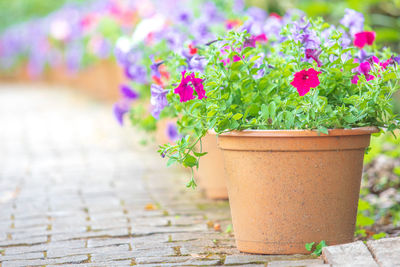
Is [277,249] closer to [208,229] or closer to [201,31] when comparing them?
[208,229]

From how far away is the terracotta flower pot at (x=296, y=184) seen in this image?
247 cm

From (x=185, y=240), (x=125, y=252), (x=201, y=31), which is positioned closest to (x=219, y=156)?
(x=201, y=31)

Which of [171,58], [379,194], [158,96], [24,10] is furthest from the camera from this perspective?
[24,10]

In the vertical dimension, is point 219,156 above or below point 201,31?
below

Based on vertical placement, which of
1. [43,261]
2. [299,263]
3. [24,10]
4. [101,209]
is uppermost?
[24,10]

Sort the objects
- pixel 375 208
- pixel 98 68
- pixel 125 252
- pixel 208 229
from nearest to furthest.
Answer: pixel 125 252 → pixel 208 229 → pixel 375 208 → pixel 98 68

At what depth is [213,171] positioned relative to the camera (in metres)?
→ 3.86

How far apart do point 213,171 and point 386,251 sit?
1.70 meters

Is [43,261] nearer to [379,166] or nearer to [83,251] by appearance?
[83,251]

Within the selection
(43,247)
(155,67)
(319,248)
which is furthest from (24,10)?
(319,248)

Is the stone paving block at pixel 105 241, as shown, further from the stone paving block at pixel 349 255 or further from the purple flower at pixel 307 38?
the purple flower at pixel 307 38

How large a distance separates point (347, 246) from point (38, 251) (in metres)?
1.41

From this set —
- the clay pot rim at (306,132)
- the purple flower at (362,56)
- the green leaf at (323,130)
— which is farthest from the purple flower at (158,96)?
the purple flower at (362,56)

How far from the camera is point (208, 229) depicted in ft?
10.3
